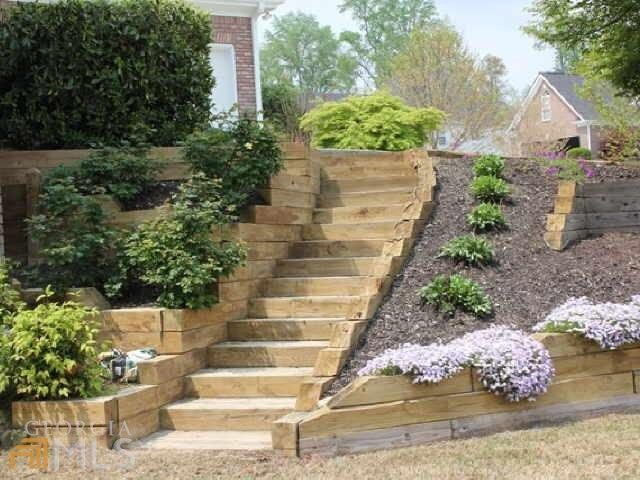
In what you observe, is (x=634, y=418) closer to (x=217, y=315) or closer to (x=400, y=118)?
(x=217, y=315)

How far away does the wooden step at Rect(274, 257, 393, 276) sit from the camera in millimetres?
6910

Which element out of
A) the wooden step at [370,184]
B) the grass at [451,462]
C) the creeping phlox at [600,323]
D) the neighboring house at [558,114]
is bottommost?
the grass at [451,462]

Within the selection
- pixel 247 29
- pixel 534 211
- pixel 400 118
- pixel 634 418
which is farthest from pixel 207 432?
pixel 247 29

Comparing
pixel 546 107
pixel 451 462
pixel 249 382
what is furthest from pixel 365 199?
pixel 546 107

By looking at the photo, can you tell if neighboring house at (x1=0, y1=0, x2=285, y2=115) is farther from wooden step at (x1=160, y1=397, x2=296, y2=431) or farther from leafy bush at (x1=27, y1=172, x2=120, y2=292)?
wooden step at (x1=160, y1=397, x2=296, y2=431)

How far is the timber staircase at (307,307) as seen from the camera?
17.6 ft

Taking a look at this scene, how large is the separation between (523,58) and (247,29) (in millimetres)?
25351

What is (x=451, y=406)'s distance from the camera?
507 cm

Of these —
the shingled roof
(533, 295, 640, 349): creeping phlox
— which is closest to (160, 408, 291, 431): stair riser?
(533, 295, 640, 349): creeping phlox

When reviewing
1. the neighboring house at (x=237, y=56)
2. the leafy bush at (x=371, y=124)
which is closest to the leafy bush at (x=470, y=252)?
the leafy bush at (x=371, y=124)

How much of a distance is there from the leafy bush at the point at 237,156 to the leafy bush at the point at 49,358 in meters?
2.25

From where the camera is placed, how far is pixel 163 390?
18.1ft

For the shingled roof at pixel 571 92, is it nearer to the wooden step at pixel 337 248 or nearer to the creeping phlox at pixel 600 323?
the wooden step at pixel 337 248

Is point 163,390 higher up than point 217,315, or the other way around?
point 217,315
